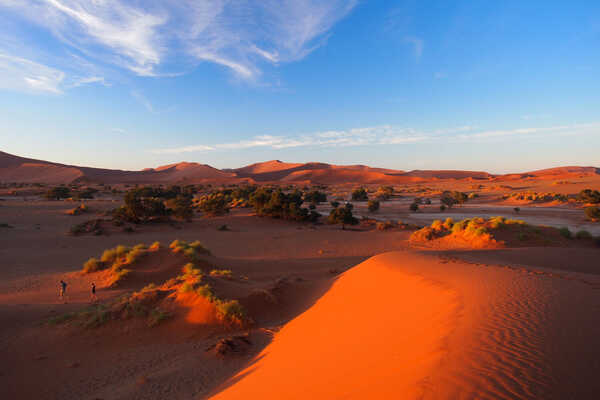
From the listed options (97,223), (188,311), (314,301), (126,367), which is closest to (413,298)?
(314,301)

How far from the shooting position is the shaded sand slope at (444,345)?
3.15 metres

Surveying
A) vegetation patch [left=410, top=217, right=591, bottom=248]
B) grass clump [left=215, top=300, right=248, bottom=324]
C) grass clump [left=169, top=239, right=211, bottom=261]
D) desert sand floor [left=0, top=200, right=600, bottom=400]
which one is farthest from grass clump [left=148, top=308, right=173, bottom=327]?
vegetation patch [left=410, top=217, right=591, bottom=248]

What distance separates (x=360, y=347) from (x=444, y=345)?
136 centimetres

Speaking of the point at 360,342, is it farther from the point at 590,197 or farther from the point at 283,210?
the point at 590,197

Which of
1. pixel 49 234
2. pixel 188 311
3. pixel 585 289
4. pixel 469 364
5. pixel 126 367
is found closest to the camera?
pixel 469 364

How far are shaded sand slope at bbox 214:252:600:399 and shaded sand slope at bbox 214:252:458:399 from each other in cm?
2

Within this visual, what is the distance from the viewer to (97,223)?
71.1 feet

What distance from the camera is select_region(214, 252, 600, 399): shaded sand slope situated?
3.15 metres

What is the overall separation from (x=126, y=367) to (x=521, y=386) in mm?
6512

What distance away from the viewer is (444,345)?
4023 millimetres

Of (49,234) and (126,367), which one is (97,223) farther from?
(126,367)

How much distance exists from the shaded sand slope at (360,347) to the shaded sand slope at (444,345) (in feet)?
0.06

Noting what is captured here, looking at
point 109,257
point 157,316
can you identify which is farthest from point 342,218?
point 157,316

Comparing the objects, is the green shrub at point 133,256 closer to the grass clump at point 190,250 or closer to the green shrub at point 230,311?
the grass clump at point 190,250
